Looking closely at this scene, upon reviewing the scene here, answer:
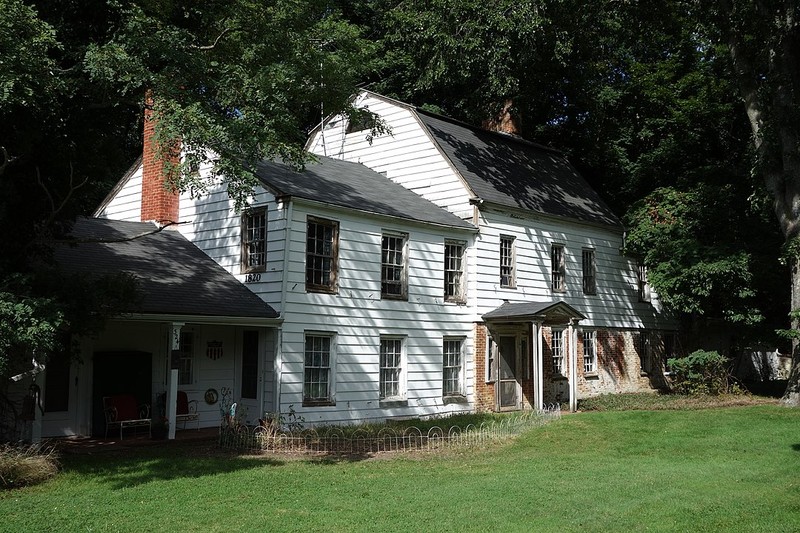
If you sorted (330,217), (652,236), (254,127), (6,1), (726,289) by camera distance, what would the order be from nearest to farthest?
(6,1) → (254,127) → (330,217) → (726,289) → (652,236)

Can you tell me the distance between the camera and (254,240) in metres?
18.6

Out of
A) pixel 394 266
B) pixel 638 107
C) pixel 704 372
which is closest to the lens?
pixel 394 266

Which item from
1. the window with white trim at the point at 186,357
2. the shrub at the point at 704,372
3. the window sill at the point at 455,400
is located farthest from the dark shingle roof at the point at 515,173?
the window with white trim at the point at 186,357

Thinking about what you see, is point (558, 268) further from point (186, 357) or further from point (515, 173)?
point (186, 357)

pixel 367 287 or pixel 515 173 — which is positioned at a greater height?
pixel 515 173

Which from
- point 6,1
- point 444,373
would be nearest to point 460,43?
point 444,373

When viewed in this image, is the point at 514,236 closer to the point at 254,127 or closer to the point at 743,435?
the point at 743,435

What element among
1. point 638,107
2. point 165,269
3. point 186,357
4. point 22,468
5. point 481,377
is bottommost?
point 22,468

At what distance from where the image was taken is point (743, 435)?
1578 cm

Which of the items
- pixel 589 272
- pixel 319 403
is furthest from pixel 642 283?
pixel 319 403

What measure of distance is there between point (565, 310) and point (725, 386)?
7.24 metres

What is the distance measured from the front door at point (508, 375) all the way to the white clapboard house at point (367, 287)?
0.24 feet

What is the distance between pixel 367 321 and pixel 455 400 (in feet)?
12.2

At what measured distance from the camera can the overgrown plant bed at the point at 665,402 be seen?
21781mm
